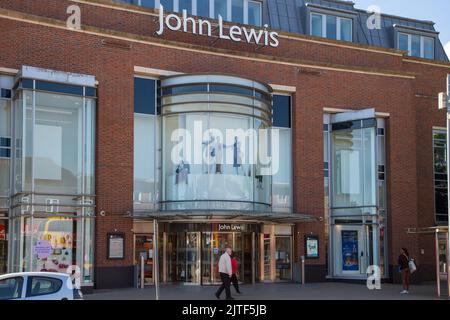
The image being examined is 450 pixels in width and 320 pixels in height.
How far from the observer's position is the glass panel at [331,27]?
29812 millimetres

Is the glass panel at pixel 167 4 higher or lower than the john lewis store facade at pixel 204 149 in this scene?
higher

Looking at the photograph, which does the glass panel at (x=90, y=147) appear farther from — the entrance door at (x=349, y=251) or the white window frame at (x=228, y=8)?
the entrance door at (x=349, y=251)

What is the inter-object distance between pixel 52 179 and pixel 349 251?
12899mm

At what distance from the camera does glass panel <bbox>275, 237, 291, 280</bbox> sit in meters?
25.8

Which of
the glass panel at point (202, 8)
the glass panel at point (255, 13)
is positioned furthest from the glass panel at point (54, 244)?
the glass panel at point (255, 13)

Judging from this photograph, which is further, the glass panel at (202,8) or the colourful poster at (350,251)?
the glass panel at (202,8)

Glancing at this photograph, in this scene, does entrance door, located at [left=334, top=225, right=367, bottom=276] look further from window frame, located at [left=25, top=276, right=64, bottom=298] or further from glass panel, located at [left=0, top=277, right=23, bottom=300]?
glass panel, located at [left=0, top=277, right=23, bottom=300]

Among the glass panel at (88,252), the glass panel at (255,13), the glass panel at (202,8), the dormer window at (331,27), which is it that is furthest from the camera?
the dormer window at (331,27)

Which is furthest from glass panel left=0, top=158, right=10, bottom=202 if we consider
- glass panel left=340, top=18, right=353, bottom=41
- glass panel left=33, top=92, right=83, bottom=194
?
glass panel left=340, top=18, right=353, bottom=41

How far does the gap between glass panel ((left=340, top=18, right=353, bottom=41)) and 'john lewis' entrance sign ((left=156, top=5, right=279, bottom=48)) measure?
496 centimetres

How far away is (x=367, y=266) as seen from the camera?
87.8 feet

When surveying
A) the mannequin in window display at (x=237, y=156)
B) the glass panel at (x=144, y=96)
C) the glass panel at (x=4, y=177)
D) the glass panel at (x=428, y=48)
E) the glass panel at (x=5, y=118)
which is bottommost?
the glass panel at (x=4, y=177)
